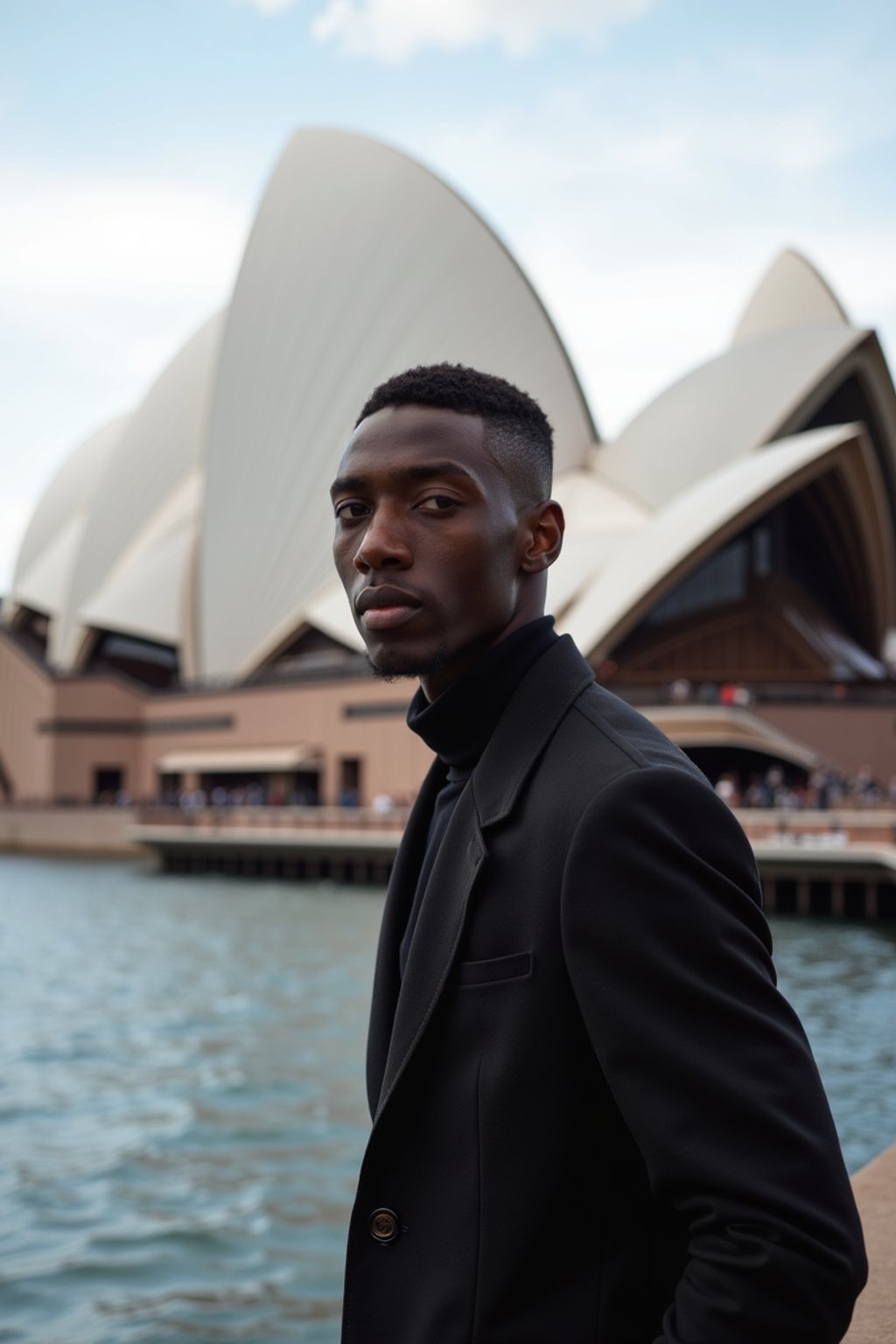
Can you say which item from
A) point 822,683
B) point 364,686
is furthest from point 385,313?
point 822,683

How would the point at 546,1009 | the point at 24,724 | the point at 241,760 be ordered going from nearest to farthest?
the point at 546,1009, the point at 241,760, the point at 24,724

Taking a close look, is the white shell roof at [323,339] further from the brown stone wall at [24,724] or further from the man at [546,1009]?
the man at [546,1009]

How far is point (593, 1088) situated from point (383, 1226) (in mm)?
264

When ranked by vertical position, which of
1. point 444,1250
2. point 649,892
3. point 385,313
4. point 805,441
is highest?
point 385,313

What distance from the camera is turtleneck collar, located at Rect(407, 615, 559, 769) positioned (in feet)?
4.64

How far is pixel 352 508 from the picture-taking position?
4.82ft

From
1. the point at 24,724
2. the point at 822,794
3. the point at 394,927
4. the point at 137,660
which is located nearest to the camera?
the point at 394,927

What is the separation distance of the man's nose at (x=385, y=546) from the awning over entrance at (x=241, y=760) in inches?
1268

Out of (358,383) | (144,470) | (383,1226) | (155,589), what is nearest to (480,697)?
(383,1226)

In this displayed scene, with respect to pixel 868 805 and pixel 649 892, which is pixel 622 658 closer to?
pixel 868 805

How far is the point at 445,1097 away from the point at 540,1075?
112 millimetres

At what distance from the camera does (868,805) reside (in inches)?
874

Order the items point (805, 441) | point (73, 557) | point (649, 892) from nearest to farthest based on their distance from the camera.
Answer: point (649, 892)
point (805, 441)
point (73, 557)

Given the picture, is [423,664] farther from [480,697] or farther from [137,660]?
[137,660]
